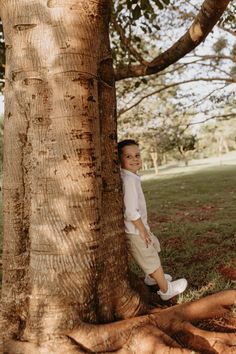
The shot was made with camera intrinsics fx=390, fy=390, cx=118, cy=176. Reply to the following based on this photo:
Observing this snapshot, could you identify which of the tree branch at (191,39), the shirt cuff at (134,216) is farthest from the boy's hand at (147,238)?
the tree branch at (191,39)

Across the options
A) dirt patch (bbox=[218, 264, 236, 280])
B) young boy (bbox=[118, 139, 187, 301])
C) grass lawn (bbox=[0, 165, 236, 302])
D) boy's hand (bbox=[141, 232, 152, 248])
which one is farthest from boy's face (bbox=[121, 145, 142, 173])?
dirt patch (bbox=[218, 264, 236, 280])

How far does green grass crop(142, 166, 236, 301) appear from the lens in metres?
4.48

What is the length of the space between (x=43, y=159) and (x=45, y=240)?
1.86 feet

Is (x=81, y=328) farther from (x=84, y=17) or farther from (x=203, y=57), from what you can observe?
(x=203, y=57)

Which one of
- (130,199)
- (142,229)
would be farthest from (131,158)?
(142,229)

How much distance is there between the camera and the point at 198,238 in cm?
696

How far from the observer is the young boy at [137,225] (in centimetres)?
339

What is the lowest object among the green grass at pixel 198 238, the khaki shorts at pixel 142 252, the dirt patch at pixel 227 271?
the green grass at pixel 198 238

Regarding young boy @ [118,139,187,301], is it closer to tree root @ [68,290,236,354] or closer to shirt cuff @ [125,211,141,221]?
shirt cuff @ [125,211,141,221]

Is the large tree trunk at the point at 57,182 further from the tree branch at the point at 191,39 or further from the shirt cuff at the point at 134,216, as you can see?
the tree branch at the point at 191,39

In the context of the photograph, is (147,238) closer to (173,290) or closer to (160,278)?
(160,278)

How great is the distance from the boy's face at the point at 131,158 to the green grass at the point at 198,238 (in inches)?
55.1

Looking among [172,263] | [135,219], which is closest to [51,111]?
[135,219]

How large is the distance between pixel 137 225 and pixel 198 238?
12.7 feet
